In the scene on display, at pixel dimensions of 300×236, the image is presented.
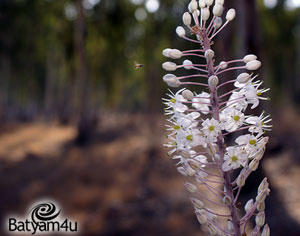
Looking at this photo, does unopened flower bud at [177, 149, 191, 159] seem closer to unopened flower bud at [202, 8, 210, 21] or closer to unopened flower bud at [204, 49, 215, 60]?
unopened flower bud at [204, 49, 215, 60]

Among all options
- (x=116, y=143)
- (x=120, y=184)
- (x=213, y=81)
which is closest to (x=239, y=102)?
(x=213, y=81)

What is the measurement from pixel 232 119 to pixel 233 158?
29 centimetres

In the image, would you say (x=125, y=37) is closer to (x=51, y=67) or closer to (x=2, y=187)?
(x=51, y=67)

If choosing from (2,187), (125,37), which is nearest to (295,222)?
(2,187)

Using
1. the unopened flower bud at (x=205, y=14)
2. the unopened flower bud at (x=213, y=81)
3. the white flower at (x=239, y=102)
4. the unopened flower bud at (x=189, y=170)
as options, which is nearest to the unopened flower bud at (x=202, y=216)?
the unopened flower bud at (x=189, y=170)

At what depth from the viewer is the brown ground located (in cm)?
807

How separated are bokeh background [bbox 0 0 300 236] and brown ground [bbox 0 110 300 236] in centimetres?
3

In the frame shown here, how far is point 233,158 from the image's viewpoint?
216cm

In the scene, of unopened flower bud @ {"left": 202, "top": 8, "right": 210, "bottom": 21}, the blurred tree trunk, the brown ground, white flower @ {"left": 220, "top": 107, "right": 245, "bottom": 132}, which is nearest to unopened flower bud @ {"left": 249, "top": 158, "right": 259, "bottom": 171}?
white flower @ {"left": 220, "top": 107, "right": 245, "bottom": 132}

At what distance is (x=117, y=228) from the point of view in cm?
833

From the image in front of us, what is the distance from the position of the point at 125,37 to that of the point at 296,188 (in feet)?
62.6

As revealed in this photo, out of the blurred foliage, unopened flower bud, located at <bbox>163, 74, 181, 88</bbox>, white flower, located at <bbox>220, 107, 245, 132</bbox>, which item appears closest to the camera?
white flower, located at <bbox>220, 107, 245, 132</bbox>

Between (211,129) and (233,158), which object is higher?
(211,129)

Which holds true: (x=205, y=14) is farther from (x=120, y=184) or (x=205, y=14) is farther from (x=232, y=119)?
(x=120, y=184)
